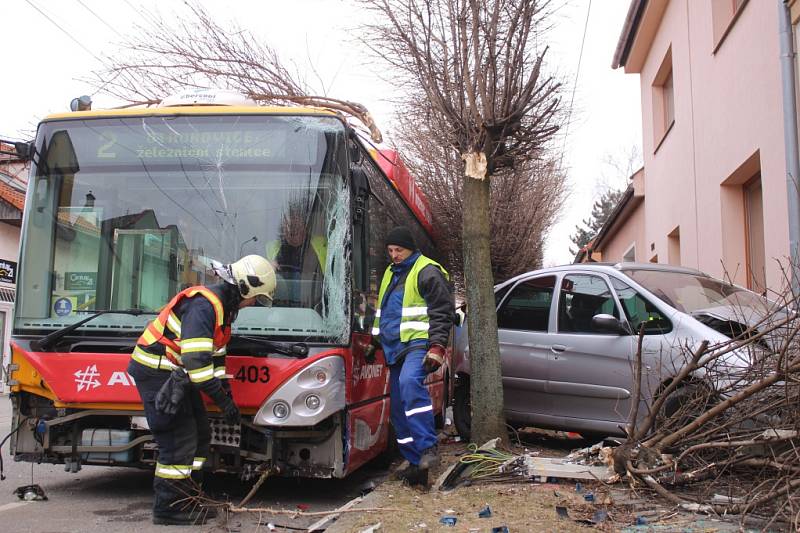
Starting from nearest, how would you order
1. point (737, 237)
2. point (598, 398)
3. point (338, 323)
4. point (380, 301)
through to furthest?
point (338, 323)
point (380, 301)
point (598, 398)
point (737, 237)

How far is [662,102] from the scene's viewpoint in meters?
15.8

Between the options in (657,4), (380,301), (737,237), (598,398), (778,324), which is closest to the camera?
(778,324)

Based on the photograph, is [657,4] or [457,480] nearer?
[457,480]

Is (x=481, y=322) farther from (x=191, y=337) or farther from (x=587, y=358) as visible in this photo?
(x=191, y=337)

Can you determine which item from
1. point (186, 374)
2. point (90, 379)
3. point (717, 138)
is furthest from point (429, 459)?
point (717, 138)

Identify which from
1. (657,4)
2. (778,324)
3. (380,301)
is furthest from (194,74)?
(657,4)

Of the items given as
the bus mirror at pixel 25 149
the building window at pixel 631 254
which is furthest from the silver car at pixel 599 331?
the building window at pixel 631 254

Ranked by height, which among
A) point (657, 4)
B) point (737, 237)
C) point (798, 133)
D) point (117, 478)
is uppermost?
point (657, 4)

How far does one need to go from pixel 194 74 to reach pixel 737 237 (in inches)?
298

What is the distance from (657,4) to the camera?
1448 cm

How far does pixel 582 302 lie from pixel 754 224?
4.61m

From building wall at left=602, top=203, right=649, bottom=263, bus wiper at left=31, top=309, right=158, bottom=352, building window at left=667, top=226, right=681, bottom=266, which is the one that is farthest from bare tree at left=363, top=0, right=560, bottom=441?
building wall at left=602, top=203, right=649, bottom=263

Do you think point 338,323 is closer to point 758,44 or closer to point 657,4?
point 758,44

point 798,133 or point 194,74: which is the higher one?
point 194,74
